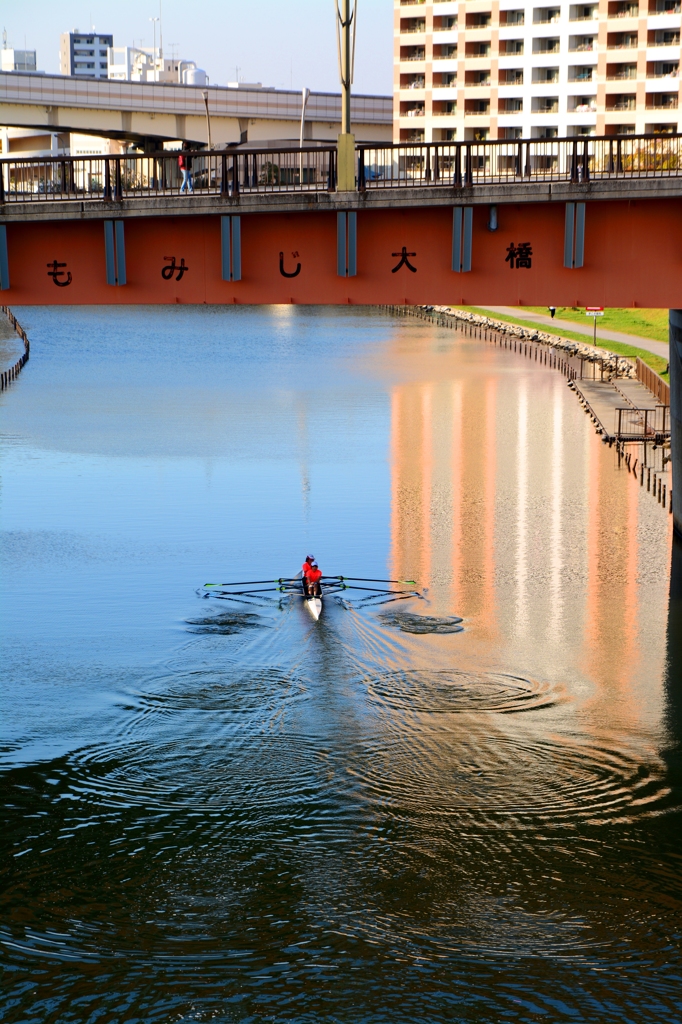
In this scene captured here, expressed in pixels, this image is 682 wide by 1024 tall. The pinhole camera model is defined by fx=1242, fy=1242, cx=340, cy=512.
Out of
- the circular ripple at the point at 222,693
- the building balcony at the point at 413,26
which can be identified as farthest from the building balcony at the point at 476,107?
the circular ripple at the point at 222,693

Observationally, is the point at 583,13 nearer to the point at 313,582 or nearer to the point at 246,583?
the point at 246,583

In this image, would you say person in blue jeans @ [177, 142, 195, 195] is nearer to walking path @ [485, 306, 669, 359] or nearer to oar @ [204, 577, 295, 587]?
oar @ [204, 577, 295, 587]

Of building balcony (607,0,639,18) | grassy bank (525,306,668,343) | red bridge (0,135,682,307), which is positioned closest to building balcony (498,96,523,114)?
building balcony (607,0,639,18)

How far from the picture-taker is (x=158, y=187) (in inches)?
1277

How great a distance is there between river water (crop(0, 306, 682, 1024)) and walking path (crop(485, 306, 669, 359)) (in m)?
32.9

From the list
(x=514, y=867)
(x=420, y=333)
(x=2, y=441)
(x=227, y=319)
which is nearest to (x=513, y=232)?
(x=514, y=867)

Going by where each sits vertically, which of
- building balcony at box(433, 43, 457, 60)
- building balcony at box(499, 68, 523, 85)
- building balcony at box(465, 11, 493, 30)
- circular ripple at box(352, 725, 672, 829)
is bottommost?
circular ripple at box(352, 725, 672, 829)

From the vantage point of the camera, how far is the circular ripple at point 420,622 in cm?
3325

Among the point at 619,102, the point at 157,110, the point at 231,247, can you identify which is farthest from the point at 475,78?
the point at 231,247

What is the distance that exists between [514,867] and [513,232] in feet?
49.9

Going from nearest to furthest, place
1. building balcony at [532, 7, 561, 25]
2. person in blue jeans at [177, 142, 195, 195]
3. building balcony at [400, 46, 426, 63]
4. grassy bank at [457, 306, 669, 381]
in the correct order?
1. person in blue jeans at [177, 142, 195, 195]
2. grassy bank at [457, 306, 669, 381]
3. building balcony at [532, 7, 561, 25]
4. building balcony at [400, 46, 426, 63]

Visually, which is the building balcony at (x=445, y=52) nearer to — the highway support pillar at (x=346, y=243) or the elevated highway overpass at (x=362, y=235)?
the elevated highway overpass at (x=362, y=235)

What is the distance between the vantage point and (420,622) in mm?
33844

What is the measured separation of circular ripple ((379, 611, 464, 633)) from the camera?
109 feet
